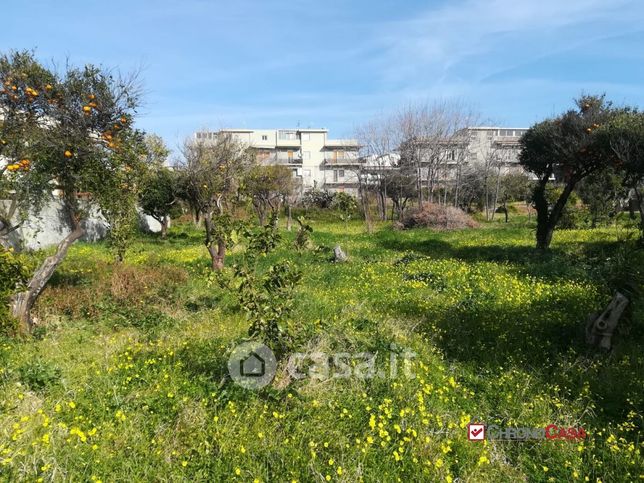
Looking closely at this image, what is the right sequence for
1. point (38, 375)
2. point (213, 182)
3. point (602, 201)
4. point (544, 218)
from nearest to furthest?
point (38, 375)
point (544, 218)
point (213, 182)
point (602, 201)

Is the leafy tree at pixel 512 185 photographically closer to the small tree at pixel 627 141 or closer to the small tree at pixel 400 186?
the small tree at pixel 400 186

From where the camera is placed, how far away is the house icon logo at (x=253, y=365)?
462 cm

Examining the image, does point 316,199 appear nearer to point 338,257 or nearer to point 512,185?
point 512,185

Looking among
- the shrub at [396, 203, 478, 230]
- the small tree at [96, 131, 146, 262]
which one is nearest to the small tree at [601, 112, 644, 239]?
the small tree at [96, 131, 146, 262]

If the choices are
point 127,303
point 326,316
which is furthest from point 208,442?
point 127,303

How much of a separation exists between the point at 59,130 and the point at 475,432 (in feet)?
25.9

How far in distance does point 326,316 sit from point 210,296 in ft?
10.1

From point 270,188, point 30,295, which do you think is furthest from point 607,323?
point 270,188

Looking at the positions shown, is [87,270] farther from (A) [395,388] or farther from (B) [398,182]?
(B) [398,182]

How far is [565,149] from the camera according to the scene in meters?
13.1

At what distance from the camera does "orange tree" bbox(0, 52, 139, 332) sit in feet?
23.7

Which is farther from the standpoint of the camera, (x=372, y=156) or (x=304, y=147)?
(x=304, y=147)

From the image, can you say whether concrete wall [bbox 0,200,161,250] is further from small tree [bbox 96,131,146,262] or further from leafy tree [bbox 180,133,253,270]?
small tree [bbox 96,131,146,262]

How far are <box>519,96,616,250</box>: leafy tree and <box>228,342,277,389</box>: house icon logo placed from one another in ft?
39.2
